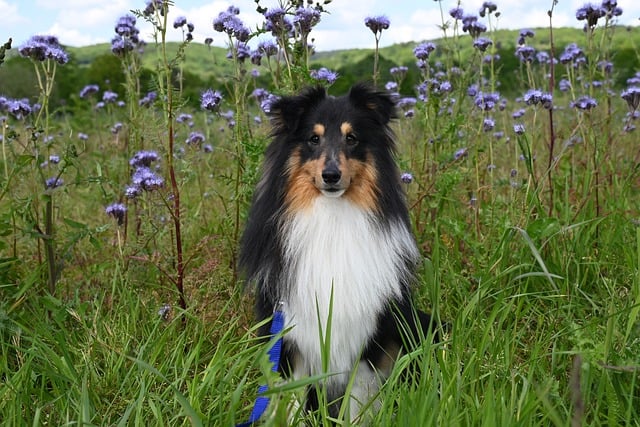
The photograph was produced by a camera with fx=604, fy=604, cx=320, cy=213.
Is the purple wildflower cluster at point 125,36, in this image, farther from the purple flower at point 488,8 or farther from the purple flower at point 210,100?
the purple flower at point 488,8

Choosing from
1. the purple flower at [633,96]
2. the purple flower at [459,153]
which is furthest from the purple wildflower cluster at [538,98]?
the purple flower at [459,153]

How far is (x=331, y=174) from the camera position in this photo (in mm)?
2732

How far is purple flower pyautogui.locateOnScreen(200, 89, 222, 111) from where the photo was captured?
3365 mm

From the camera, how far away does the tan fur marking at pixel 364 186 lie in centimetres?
291

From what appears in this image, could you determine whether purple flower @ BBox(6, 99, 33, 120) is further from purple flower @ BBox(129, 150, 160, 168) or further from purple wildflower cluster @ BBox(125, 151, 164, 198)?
purple wildflower cluster @ BBox(125, 151, 164, 198)

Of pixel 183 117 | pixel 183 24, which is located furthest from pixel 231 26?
pixel 183 117

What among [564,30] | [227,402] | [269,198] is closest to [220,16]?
[269,198]

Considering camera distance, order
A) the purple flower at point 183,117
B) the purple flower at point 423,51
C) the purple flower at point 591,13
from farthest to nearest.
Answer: the purple flower at point 183,117
the purple flower at point 423,51
the purple flower at point 591,13

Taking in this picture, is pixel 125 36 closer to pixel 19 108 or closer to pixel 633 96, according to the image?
pixel 19 108

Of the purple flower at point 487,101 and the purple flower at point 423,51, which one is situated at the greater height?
the purple flower at point 423,51

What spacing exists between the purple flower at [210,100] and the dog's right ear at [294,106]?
0.52 meters

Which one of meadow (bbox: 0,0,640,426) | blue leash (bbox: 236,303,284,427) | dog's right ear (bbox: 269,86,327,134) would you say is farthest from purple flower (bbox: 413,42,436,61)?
blue leash (bbox: 236,303,284,427)

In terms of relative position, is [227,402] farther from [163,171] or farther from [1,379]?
[163,171]

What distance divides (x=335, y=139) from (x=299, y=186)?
0.93 feet
